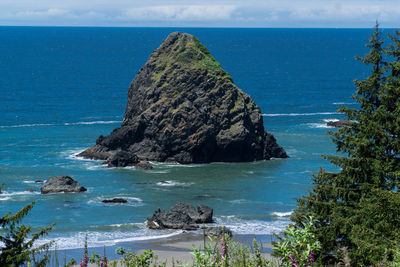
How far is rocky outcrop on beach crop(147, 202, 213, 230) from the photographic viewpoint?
57356 millimetres

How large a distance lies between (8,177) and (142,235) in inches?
1093

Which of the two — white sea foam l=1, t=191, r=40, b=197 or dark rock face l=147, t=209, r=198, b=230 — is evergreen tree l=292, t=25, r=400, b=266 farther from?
white sea foam l=1, t=191, r=40, b=197

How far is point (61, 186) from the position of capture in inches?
2773

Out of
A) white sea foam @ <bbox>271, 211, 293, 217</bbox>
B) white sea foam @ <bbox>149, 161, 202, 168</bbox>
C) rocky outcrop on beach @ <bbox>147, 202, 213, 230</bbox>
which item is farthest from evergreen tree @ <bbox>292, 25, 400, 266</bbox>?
white sea foam @ <bbox>149, 161, 202, 168</bbox>

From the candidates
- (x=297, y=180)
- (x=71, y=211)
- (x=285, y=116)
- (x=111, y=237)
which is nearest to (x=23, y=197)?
(x=71, y=211)

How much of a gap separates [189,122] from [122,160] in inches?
400

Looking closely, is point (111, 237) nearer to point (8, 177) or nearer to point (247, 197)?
point (247, 197)

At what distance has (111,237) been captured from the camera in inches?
2172

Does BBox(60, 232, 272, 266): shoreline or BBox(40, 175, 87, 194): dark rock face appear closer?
BBox(60, 232, 272, 266): shoreline

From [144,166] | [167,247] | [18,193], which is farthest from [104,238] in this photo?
[144,166]

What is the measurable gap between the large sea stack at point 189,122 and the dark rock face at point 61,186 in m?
16.6

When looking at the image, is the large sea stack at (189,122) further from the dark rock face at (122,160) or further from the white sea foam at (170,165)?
the dark rock face at (122,160)

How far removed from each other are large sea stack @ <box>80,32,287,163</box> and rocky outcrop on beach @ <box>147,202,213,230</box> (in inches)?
1021

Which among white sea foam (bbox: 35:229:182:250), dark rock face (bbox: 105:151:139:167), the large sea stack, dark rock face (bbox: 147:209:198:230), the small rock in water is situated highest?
the large sea stack
